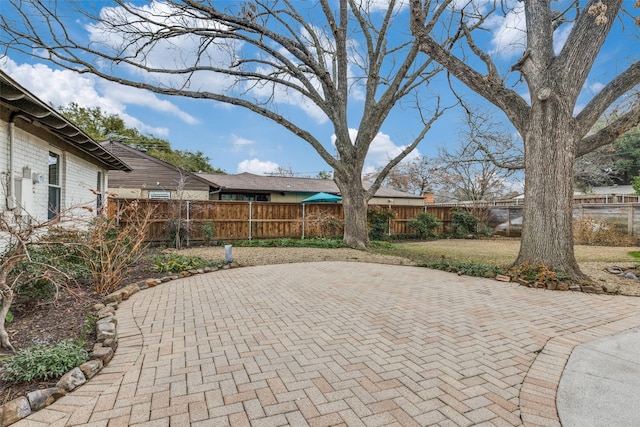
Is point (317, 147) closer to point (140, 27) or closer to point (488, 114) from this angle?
point (140, 27)

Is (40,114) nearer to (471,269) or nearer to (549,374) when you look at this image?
(549,374)

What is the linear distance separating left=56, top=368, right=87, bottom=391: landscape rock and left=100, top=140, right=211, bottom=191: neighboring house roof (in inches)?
617

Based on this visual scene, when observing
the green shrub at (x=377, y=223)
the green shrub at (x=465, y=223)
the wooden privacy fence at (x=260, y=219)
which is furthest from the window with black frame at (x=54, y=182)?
the green shrub at (x=465, y=223)

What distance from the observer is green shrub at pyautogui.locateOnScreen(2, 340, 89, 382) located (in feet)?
7.75

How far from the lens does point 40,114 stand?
488cm

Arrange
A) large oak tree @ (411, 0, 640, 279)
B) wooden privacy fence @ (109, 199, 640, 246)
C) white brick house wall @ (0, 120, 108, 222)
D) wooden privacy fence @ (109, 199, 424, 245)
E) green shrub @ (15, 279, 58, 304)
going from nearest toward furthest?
green shrub @ (15, 279, 58, 304), white brick house wall @ (0, 120, 108, 222), large oak tree @ (411, 0, 640, 279), wooden privacy fence @ (109, 199, 424, 245), wooden privacy fence @ (109, 199, 640, 246)

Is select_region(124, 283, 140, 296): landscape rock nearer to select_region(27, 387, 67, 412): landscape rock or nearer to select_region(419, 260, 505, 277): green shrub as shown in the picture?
select_region(27, 387, 67, 412): landscape rock

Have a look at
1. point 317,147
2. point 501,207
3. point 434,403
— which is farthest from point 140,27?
point 501,207

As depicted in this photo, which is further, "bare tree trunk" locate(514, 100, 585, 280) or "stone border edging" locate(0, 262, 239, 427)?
"bare tree trunk" locate(514, 100, 585, 280)

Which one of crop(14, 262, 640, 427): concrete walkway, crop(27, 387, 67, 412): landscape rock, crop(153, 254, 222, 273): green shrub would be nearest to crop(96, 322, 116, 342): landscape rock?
crop(14, 262, 640, 427): concrete walkway

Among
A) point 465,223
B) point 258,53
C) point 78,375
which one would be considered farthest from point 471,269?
point 465,223

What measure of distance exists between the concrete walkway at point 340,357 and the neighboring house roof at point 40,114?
122 inches

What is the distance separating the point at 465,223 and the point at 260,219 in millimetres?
10383

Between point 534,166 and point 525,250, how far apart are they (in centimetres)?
166
